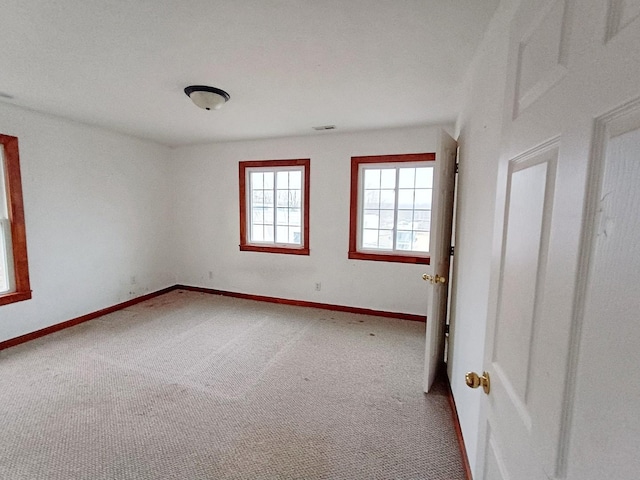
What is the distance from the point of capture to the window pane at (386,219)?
12.2ft

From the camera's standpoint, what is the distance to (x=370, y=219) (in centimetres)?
383

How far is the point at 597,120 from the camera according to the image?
0.43 meters

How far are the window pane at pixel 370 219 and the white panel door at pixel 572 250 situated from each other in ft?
9.91

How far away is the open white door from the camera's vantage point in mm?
2160

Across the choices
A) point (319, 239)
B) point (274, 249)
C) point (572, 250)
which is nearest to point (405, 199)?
point (319, 239)

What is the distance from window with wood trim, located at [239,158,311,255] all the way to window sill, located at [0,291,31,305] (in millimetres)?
2353

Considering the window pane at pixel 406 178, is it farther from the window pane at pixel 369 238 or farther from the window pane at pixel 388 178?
the window pane at pixel 369 238

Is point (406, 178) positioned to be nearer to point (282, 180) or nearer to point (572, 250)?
point (282, 180)

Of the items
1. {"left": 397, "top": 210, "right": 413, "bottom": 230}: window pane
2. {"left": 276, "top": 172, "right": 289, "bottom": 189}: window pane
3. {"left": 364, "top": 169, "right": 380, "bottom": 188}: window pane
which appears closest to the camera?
{"left": 397, "top": 210, "right": 413, "bottom": 230}: window pane

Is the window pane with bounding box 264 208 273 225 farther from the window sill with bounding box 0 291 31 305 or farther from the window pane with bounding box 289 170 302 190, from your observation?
the window sill with bounding box 0 291 31 305

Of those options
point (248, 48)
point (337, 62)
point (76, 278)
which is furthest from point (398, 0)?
point (76, 278)

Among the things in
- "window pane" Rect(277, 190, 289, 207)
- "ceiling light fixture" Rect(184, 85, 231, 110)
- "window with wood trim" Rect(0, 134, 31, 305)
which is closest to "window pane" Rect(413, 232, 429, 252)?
"window pane" Rect(277, 190, 289, 207)

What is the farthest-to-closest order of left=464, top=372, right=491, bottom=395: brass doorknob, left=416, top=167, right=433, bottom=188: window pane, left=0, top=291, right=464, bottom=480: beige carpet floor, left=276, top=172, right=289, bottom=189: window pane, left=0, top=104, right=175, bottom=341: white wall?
left=276, top=172, right=289, bottom=189: window pane
left=416, top=167, right=433, bottom=188: window pane
left=0, top=104, right=175, bottom=341: white wall
left=0, top=291, right=464, bottom=480: beige carpet floor
left=464, top=372, right=491, bottom=395: brass doorknob

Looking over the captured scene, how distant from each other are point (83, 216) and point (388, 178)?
12.1 feet
